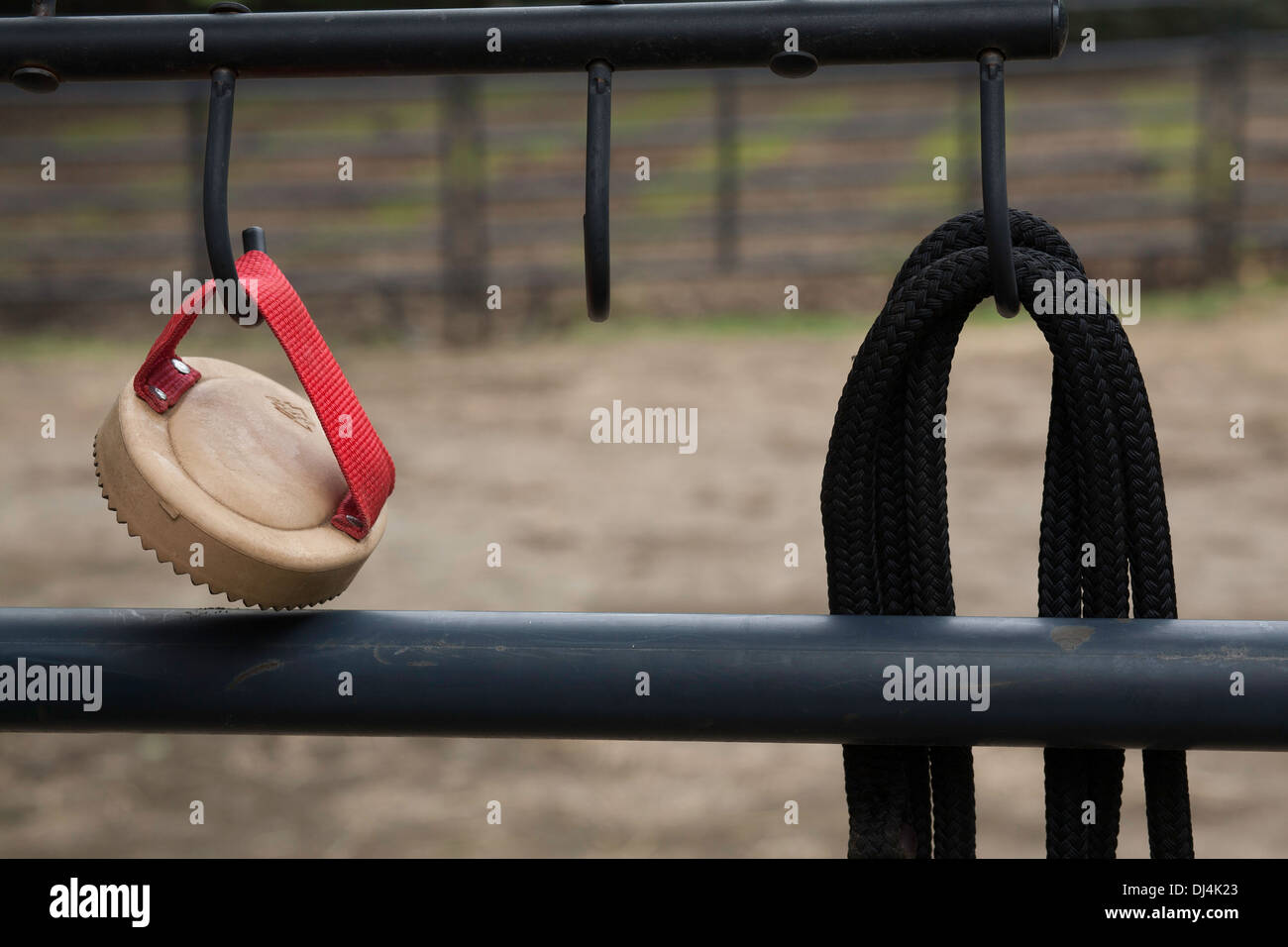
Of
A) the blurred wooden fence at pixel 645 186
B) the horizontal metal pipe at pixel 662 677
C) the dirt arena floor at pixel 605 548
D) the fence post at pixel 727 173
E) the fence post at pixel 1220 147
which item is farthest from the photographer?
the fence post at pixel 727 173

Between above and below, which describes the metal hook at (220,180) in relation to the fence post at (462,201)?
below

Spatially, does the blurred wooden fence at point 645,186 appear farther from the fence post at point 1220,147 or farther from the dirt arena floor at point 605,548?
the dirt arena floor at point 605,548

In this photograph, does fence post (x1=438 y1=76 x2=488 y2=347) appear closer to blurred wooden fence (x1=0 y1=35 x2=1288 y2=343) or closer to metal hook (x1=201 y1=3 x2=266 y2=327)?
blurred wooden fence (x1=0 y1=35 x2=1288 y2=343)

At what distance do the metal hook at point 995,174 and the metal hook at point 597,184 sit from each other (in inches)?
5.5

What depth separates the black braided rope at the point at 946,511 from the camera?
0.51 m

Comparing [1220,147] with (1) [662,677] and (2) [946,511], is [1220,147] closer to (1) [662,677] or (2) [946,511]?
(2) [946,511]

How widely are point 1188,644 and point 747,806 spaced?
1.73m

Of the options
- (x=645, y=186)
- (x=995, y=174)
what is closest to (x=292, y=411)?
(x=995, y=174)

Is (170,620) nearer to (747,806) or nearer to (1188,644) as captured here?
(1188,644)

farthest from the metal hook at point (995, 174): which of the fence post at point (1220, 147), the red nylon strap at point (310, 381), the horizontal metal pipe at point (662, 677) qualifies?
the fence post at point (1220, 147)

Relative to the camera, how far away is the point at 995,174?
472mm

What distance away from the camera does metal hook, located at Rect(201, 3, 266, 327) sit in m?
0.51
